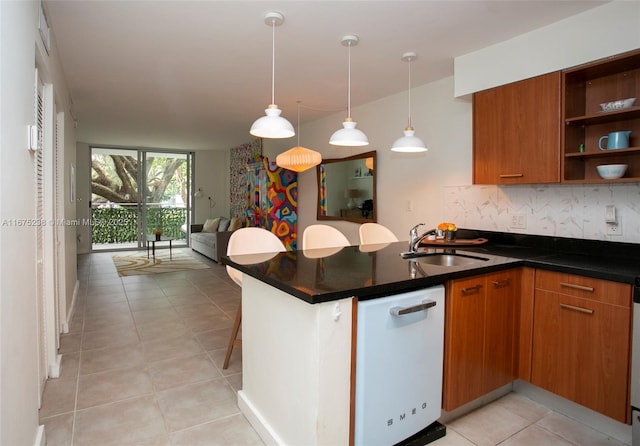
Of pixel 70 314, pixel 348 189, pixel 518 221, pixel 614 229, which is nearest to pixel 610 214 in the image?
pixel 614 229

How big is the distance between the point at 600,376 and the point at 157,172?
9314mm

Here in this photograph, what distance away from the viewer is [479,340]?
2.08 metres

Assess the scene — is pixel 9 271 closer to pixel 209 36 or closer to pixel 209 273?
pixel 209 36

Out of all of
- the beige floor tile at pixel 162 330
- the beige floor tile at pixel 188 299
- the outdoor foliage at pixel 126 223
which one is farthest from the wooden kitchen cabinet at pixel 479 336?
the outdoor foliage at pixel 126 223

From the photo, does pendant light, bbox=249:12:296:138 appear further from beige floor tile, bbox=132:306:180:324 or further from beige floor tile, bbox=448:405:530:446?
beige floor tile, bbox=132:306:180:324

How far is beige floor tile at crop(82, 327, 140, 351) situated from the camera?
316cm

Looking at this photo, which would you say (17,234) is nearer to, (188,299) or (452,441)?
(452,441)

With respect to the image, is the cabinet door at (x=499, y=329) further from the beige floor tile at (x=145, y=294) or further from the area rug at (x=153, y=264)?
the area rug at (x=153, y=264)

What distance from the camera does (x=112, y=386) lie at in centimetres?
248

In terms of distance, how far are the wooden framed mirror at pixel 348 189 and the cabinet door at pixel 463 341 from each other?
258 cm

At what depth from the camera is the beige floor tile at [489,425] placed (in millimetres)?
1988

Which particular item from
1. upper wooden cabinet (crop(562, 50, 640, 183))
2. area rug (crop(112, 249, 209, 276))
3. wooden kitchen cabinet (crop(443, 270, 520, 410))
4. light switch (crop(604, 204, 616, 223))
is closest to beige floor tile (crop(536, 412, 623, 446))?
wooden kitchen cabinet (crop(443, 270, 520, 410))

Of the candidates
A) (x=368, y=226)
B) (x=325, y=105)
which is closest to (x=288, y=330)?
(x=368, y=226)

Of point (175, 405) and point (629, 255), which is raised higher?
point (629, 255)
